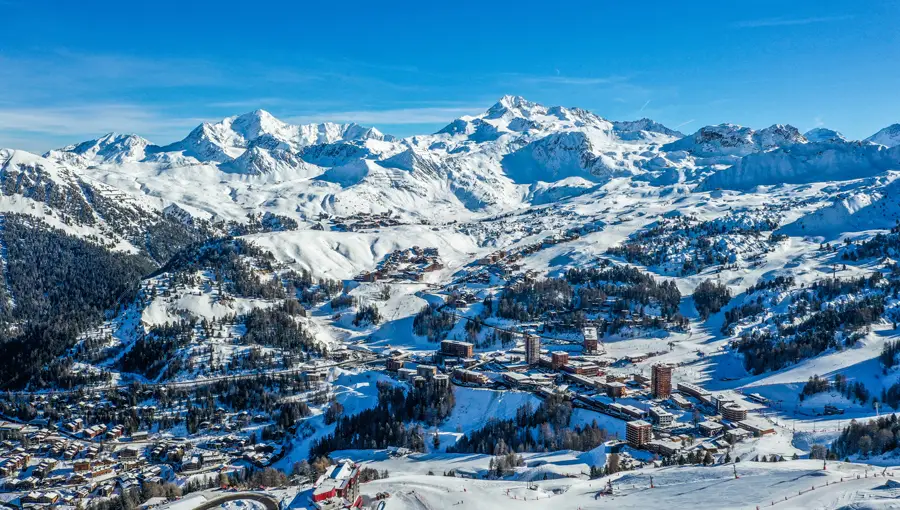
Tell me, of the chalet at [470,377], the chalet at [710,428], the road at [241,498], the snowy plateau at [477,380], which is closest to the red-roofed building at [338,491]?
the snowy plateau at [477,380]

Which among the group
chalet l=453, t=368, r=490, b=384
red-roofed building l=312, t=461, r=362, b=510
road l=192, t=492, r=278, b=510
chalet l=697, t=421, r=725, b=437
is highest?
chalet l=453, t=368, r=490, b=384

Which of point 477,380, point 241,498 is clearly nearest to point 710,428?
point 477,380

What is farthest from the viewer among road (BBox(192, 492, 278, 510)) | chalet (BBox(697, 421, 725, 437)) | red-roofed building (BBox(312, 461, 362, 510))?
chalet (BBox(697, 421, 725, 437))

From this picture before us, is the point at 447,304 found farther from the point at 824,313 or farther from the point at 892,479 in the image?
the point at 892,479

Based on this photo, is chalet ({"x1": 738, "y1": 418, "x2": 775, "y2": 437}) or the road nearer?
the road

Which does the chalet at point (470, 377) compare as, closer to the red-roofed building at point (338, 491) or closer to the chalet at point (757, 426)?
the chalet at point (757, 426)

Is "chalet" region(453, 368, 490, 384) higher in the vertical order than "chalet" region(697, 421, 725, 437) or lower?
higher

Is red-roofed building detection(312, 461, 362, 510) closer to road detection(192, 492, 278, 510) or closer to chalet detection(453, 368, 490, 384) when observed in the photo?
road detection(192, 492, 278, 510)

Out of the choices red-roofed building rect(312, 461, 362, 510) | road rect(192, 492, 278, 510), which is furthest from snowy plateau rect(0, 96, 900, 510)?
road rect(192, 492, 278, 510)

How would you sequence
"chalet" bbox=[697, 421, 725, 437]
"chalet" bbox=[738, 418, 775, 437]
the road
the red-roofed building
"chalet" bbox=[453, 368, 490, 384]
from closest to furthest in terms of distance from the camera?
the red-roofed building
the road
"chalet" bbox=[738, 418, 775, 437]
"chalet" bbox=[697, 421, 725, 437]
"chalet" bbox=[453, 368, 490, 384]
